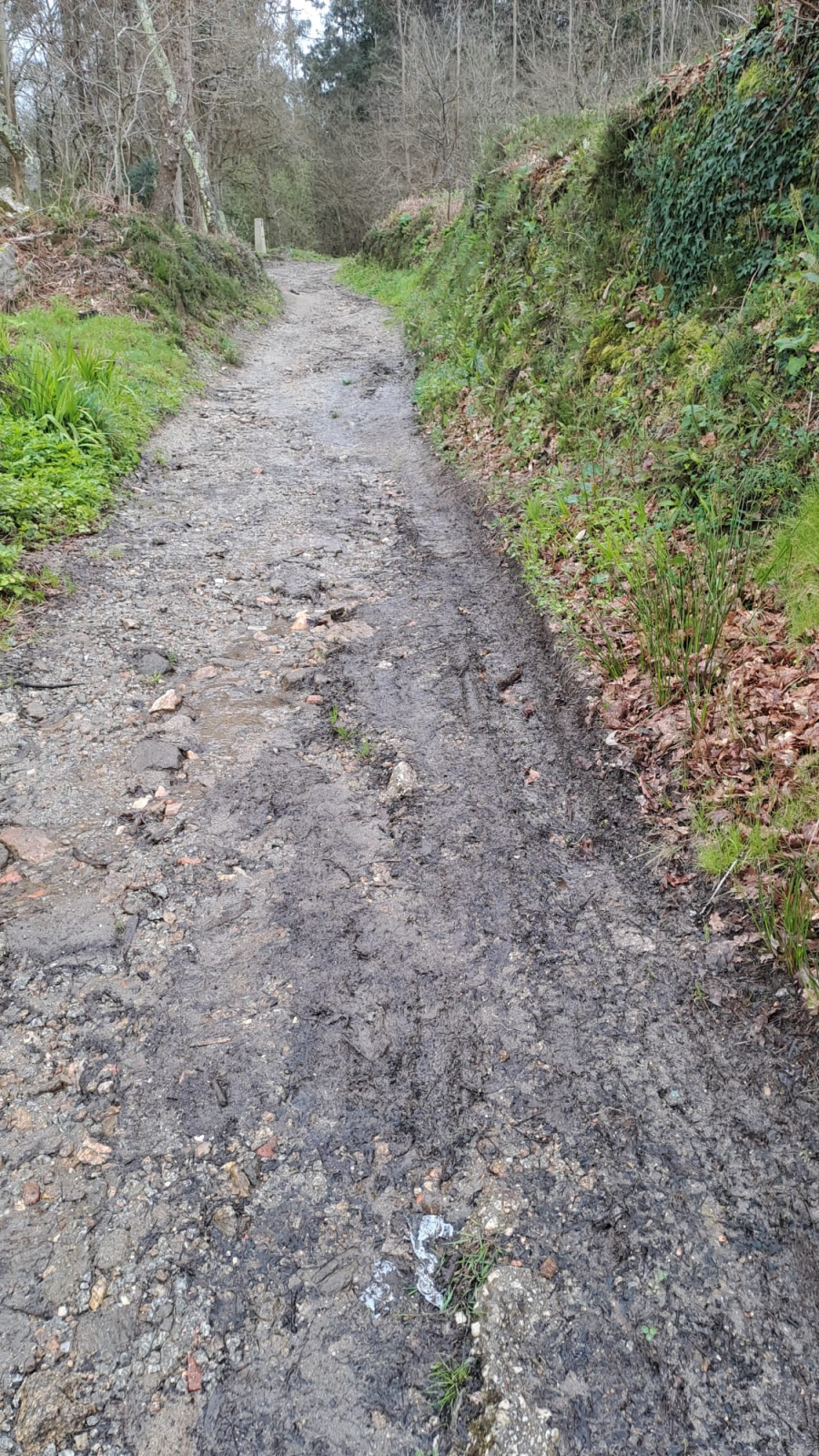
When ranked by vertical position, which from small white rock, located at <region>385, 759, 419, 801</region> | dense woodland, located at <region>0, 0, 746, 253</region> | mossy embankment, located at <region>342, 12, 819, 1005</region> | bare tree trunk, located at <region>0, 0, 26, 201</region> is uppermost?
dense woodland, located at <region>0, 0, 746, 253</region>

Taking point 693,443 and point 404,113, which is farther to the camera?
point 404,113

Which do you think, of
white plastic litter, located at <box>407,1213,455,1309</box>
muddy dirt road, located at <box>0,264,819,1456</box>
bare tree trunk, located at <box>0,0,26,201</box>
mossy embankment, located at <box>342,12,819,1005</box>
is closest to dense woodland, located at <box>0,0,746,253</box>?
bare tree trunk, located at <box>0,0,26,201</box>

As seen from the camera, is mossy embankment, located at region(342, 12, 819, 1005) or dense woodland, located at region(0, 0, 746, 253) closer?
mossy embankment, located at region(342, 12, 819, 1005)

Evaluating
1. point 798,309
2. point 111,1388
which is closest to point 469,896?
point 111,1388

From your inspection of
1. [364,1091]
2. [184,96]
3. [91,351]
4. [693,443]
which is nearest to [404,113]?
[184,96]

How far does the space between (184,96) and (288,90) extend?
19960 millimetres

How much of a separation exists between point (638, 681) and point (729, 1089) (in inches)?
83.7

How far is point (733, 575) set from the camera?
396cm

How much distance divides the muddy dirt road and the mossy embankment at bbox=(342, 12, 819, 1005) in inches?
15.2

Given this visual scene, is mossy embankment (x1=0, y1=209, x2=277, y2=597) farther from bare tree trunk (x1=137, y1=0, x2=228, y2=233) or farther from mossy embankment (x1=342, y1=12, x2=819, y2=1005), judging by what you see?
mossy embankment (x1=342, y1=12, x2=819, y2=1005)

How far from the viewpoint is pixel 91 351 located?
8281 millimetres

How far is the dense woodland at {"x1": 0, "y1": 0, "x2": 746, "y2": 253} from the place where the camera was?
1315 cm

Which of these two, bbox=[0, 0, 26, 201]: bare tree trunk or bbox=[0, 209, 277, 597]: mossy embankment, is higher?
bbox=[0, 0, 26, 201]: bare tree trunk

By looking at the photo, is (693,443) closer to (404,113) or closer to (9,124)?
(9,124)
